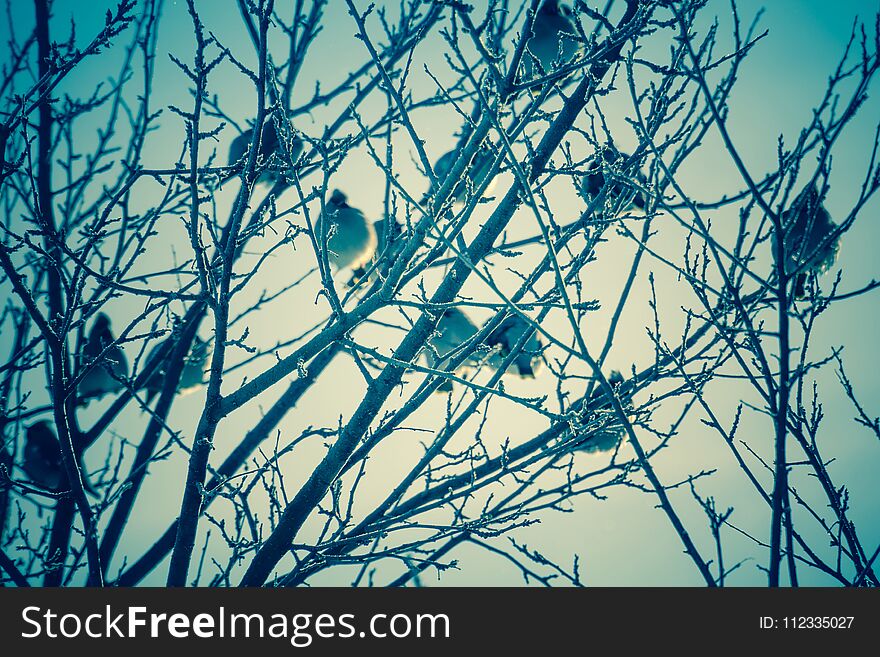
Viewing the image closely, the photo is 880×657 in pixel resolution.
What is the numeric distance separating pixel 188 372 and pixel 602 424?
2.08 meters

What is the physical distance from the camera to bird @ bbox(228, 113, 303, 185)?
2066 mm

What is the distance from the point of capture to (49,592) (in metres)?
2.06

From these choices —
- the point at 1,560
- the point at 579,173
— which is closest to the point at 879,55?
the point at 579,173

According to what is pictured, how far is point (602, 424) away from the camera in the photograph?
237cm

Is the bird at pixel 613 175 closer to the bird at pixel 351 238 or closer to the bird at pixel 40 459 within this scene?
the bird at pixel 351 238

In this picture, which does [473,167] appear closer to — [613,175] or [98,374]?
[613,175]

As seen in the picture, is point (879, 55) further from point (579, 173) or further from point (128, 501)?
point (128, 501)

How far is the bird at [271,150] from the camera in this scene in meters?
2.07

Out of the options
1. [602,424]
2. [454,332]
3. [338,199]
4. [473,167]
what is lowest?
[602,424]

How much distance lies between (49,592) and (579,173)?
7.52ft

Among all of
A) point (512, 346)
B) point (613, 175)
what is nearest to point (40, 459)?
point (512, 346)

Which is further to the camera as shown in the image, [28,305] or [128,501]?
[128,501]

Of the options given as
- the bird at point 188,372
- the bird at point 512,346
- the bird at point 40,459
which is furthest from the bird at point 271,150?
the bird at point 40,459

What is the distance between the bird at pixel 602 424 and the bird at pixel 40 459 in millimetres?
2519
